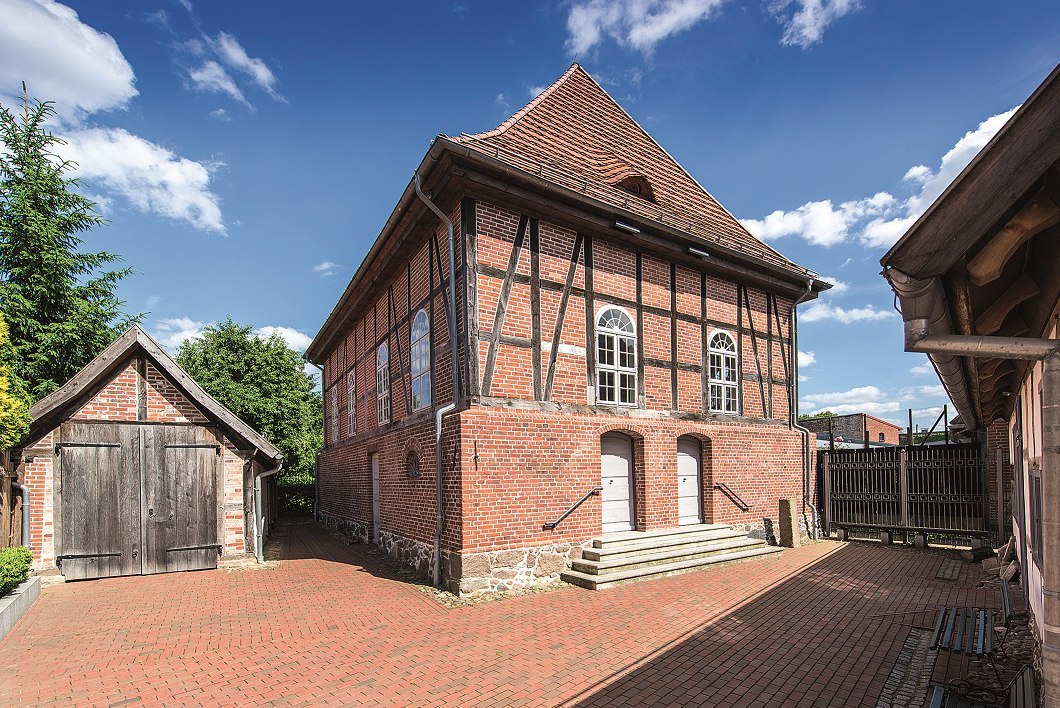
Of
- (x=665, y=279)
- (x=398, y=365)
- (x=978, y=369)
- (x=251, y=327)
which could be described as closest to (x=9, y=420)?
(x=398, y=365)

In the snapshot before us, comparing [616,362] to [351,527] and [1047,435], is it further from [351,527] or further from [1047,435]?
[351,527]

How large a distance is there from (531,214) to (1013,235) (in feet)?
24.2

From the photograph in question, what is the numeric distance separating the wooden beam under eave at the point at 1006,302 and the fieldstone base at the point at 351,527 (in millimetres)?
12857

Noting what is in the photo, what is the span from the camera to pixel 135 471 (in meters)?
9.91

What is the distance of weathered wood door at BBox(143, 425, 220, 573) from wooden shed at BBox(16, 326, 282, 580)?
16 millimetres

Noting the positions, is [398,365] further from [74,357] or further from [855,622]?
[855,622]

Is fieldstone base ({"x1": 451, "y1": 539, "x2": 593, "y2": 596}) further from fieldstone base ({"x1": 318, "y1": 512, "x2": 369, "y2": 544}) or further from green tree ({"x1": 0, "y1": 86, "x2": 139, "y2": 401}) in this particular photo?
green tree ({"x1": 0, "y1": 86, "x2": 139, "y2": 401})

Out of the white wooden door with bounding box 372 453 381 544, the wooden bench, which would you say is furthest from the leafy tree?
the wooden bench

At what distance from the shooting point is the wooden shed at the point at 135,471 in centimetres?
930

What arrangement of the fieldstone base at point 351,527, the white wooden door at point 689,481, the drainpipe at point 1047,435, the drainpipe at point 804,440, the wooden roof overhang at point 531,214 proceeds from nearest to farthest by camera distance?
the drainpipe at point 1047,435 → the wooden roof overhang at point 531,214 → the white wooden door at point 689,481 → the drainpipe at point 804,440 → the fieldstone base at point 351,527

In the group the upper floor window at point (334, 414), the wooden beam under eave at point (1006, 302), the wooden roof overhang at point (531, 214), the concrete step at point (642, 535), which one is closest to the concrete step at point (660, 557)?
the concrete step at point (642, 535)

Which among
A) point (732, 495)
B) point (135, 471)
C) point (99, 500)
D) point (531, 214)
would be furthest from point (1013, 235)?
point (99, 500)

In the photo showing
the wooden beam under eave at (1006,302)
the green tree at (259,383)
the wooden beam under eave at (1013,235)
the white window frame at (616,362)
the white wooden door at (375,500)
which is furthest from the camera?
the green tree at (259,383)

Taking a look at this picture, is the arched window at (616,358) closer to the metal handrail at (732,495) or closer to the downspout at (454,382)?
the downspout at (454,382)
